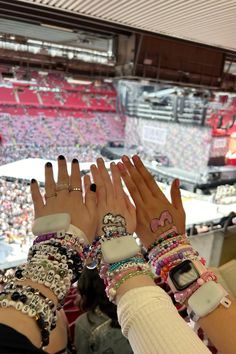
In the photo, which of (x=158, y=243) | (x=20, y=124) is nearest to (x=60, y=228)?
(x=158, y=243)

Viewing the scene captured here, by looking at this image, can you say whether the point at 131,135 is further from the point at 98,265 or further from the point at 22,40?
the point at 98,265

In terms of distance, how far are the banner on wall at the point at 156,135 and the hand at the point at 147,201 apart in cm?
717

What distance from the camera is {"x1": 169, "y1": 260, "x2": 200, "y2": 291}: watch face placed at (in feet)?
1.95

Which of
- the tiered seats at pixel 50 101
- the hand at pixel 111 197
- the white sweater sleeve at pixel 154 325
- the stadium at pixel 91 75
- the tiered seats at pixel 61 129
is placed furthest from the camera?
the tiered seats at pixel 50 101

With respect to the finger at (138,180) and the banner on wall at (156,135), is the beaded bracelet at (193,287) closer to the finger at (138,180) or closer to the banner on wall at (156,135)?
the finger at (138,180)

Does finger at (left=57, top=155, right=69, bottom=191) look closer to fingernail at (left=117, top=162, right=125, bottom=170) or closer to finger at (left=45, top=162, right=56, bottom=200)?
finger at (left=45, top=162, right=56, bottom=200)

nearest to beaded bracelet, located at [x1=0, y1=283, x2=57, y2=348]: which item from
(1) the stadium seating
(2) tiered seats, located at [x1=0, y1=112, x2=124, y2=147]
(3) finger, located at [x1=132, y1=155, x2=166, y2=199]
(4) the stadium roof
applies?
(3) finger, located at [x1=132, y1=155, x2=166, y2=199]

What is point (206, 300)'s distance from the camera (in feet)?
1.90

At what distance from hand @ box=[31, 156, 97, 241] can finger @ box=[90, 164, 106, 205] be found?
16mm

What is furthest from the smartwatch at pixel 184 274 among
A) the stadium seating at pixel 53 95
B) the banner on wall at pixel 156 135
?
the banner on wall at pixel 156 135

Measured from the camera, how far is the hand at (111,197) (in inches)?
25.1

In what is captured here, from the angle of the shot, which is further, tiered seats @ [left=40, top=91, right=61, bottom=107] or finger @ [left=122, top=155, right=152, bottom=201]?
tiered seats @ [left=40, top=91, right=61, bottom=107]

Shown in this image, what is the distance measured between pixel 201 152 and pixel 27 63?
270 inches

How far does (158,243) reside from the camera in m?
0.64
